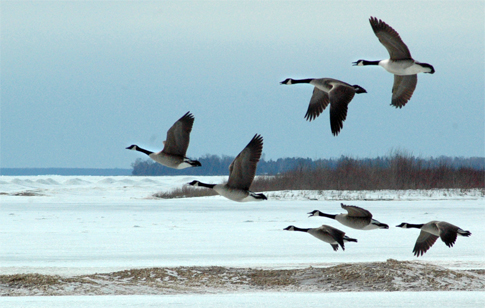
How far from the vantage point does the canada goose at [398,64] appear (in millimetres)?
3805

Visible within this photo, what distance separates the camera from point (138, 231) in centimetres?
1669

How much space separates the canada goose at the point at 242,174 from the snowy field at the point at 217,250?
12.2 ft

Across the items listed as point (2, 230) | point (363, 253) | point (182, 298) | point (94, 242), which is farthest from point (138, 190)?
point (182, 298)

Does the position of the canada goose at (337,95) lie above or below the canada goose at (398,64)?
below

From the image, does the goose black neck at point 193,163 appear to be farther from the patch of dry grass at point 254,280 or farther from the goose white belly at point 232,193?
the patch of dry grass at point 254,280

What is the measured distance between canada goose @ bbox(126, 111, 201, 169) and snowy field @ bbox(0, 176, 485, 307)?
13.0ft

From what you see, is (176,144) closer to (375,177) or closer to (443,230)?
(443,230)

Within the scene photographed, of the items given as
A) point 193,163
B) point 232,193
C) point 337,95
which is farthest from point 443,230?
point 193,163

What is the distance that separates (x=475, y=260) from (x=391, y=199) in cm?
1768

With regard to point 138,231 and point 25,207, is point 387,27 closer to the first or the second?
point 138,231

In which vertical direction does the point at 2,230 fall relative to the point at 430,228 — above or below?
below

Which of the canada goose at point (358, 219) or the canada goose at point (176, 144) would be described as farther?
the canada goose at point (358, 219)

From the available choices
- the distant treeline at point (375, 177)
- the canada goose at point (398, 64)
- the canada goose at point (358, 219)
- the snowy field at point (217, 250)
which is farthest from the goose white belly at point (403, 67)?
the distant treeline at point (375, 177)

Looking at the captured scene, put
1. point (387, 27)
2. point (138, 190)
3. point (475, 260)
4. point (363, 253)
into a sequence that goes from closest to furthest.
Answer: point (387, 27) < point (475, 260) < point (363, 253) < point (138, 190)
